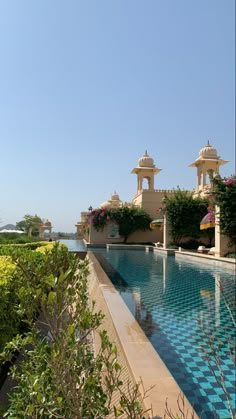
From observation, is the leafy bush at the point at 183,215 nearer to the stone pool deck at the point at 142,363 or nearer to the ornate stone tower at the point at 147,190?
the ornate stone tower at the point at 147,190

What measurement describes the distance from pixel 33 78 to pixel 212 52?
18.4 feet

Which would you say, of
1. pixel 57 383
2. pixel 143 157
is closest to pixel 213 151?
pixel 143 157

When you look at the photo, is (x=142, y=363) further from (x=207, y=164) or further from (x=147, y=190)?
(x=147, y=190)

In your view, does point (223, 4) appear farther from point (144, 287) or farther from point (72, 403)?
point (72, 403)

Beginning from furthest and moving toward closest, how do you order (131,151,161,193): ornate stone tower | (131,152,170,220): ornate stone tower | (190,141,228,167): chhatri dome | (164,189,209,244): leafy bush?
(131,151,161,193): ornate stone tower → (131,152,170,220): ornate stone tower → (190,141,228,167): chhatri dome → (164,189,209,244): leafy bush

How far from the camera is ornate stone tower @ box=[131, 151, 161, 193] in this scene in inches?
1159

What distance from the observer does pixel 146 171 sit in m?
29.6

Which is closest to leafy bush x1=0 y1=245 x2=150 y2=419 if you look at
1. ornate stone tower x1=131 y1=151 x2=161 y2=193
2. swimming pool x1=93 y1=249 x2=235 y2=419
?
swimming pool x1=93 y1=249 x2=235 y2=419

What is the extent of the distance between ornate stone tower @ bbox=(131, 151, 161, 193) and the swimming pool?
1963cm

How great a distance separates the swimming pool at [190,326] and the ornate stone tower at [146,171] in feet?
64.4

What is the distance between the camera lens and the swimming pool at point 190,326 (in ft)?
10.0

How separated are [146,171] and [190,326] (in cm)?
2514

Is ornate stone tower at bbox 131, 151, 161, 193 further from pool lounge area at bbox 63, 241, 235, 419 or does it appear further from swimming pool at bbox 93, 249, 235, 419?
pool lounge area at bbox 63, 241, 235, 419

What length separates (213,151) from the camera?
1030 inches
